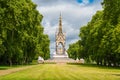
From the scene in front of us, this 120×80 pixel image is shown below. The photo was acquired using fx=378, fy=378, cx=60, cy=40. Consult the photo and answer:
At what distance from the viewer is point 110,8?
165ft

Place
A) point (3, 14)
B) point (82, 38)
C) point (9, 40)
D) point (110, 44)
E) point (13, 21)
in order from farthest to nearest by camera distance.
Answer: point (82, 38)
point (110, 44)
point (9, 40)
point (13, 21)
point (3, 14)

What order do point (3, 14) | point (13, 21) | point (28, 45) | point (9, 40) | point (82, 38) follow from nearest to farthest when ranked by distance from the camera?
point (3, 14) < point (13, 21) < point (9, 40) < point (28, 45) < point (82, 38)

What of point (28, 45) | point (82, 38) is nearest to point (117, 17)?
point (28, 45)

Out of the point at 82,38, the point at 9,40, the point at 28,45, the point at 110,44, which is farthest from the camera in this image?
the point at 82,38

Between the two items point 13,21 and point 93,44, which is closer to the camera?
point 13,21

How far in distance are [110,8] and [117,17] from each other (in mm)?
2610

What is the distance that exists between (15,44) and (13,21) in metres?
11.9

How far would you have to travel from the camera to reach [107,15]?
5138 centimetres

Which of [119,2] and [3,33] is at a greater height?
[119,2]

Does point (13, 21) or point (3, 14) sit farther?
point (13, 21)

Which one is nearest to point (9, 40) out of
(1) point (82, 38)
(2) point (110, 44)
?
(2) point (110, 44)

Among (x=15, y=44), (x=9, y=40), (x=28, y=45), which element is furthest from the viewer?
(x=28, y=45)

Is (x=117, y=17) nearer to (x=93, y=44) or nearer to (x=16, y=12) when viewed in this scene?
(x=16, y=12)

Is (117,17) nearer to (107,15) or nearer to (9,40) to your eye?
(107,15)
